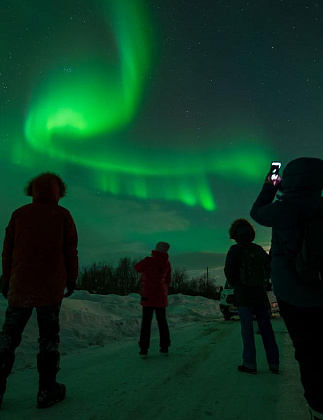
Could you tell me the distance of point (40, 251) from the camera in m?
3.02

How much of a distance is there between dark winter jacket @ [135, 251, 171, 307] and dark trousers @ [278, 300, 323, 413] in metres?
3.56

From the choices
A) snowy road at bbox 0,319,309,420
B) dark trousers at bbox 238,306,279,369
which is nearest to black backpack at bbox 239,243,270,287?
dark trousers at bbox 238,306,279,369

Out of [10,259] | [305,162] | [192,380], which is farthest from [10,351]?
[305,162]

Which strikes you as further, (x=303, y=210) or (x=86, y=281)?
(x=86, y=281)

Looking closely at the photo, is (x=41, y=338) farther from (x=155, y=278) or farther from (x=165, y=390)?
(x=155, y=278)

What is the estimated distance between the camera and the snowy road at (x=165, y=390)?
8.79 ft

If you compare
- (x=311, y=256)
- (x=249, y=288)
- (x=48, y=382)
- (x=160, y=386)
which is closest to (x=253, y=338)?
(x=249, y=288)

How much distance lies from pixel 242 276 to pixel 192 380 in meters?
1.39

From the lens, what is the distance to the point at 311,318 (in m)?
2.01

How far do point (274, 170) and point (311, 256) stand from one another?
846 millimetres

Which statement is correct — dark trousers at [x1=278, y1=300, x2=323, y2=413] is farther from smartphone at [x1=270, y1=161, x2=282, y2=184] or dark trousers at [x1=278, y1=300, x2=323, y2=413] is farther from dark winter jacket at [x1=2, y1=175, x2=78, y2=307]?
dark winter jacket at [x1=2, y1=175, x2=78, y2=307]

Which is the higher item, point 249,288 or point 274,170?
point 274,170

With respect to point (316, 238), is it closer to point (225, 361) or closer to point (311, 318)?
point (311, 318)

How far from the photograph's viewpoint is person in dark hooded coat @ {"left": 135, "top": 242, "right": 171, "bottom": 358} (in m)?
5.31
